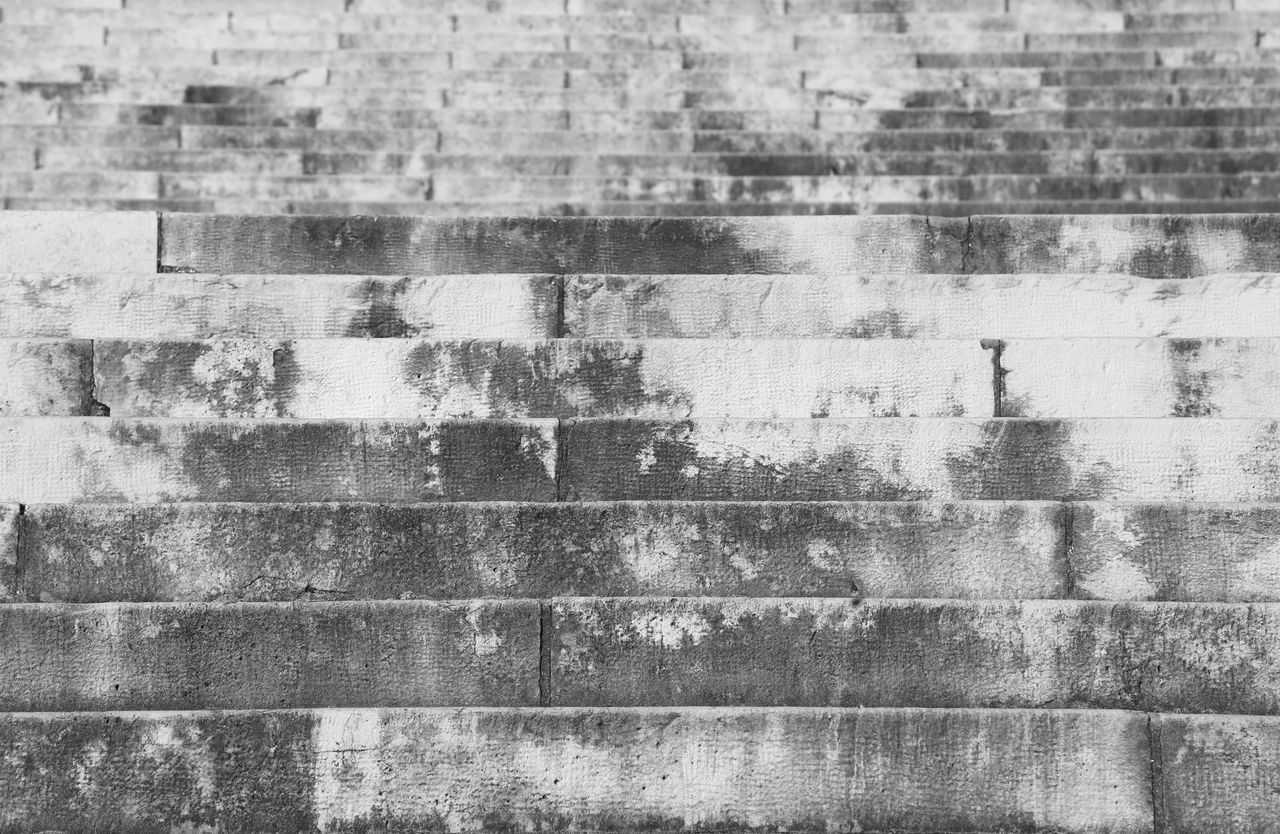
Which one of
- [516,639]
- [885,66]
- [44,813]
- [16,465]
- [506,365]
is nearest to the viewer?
[44,813]

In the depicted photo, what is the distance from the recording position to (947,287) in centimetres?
464

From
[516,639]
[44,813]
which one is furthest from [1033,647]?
[44,813]

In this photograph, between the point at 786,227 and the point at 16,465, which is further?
the point at 786,227

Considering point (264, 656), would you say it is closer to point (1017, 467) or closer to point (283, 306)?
point (283, 306)

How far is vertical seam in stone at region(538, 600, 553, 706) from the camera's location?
361cm

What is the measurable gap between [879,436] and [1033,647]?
2.61 ft

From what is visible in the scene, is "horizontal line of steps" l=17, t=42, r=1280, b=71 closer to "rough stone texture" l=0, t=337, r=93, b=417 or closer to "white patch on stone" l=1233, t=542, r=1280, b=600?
"rough stone texture" l=0, t=337, r=93, b=417

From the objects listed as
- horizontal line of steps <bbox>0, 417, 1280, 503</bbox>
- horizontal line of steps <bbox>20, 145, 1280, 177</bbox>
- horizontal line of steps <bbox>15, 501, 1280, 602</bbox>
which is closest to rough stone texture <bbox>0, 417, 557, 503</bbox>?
horizontal line of steps <bbox>0, 417, 1280, 503</bbox>

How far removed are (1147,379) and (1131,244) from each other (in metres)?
0.92

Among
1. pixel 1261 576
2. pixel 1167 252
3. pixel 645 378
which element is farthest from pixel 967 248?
pixel 1261 576

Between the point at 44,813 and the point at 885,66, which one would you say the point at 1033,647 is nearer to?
the point at 44,813

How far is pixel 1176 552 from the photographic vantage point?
12.3 ft

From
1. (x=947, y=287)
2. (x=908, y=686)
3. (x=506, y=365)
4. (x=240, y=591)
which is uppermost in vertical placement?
(x=947, y=287)

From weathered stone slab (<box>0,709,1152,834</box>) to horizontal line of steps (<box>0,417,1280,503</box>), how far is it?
30.5 inches
